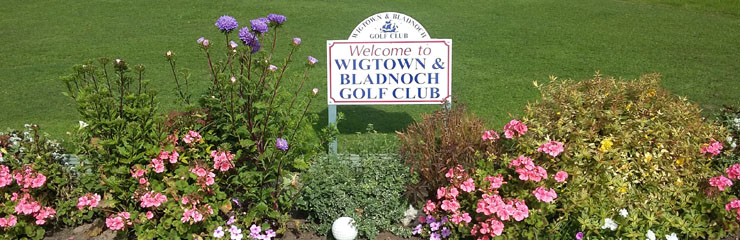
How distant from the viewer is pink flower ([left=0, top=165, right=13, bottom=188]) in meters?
3.82

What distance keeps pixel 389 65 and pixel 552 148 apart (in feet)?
5.41

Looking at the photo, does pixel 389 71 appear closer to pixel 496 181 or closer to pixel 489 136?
pixel 489 136

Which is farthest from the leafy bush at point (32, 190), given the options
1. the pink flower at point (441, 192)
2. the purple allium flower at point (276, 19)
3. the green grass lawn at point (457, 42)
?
the pink flower at point (441, 192)

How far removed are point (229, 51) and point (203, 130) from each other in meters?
0.56

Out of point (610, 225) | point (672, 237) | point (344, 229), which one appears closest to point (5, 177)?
point (344, 229)

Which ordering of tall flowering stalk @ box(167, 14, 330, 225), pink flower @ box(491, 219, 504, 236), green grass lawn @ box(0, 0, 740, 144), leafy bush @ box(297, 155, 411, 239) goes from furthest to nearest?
green grass lawn @ box(0, 0, 740, 144) → leafy bush @ box(297, 155, 411, 239) → tall flowering stalk @ box(167, 14, 330, 225) → pink flower @ box(491, 219, 504, 236)

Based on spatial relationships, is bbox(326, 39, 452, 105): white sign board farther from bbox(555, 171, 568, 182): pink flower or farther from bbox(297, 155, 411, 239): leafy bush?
bbox(555, 171, 568, 182): pink flower

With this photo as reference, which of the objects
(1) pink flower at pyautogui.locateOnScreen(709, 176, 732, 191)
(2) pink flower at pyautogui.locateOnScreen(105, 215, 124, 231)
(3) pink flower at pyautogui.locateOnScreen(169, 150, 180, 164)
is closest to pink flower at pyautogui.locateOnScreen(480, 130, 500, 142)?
(1) pink flower at pyautogui.locateOnScreen(709, 176, 732, 191)

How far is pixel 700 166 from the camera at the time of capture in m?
3.95

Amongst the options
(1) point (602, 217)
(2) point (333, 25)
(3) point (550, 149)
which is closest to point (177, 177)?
(3) point (550, 149)

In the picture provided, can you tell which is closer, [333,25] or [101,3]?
[333,25]

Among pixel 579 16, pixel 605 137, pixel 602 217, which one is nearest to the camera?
pixel 602 217

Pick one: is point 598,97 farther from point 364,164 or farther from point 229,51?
point 229,51

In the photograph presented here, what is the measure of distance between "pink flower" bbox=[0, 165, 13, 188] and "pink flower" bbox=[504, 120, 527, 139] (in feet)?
9.67
